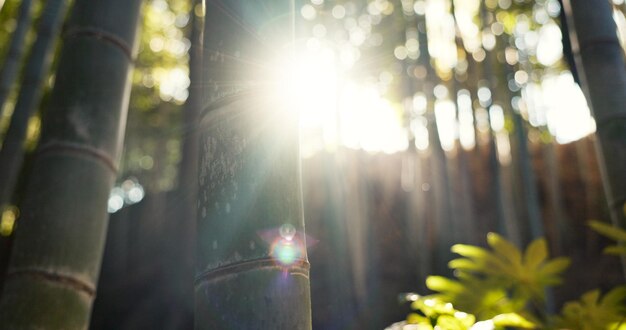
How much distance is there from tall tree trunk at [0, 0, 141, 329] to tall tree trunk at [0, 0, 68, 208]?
1127 millimetres

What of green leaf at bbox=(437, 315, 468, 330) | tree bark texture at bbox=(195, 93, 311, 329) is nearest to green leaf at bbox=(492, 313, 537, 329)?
green leaf at bbox=(437, 315, 468, 330)

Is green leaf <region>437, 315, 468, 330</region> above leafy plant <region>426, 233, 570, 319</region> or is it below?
below

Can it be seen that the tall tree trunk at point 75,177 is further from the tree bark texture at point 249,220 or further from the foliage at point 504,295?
the foliage at point 504,295

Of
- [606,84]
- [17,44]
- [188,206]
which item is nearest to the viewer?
[606,84]

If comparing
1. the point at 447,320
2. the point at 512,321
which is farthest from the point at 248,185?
the point at 512,321

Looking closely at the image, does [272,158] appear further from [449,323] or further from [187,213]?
[187,213]

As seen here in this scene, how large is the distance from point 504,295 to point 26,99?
2.24 meters

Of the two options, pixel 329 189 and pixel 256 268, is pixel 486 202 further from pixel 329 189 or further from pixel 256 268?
pixel 256 268

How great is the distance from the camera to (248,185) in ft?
2.83

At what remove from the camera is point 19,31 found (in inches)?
110

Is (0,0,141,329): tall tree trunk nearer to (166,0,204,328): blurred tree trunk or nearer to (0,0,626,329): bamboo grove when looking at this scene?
(0,0,626,329): bamboo grove

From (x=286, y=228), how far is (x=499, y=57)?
744cm

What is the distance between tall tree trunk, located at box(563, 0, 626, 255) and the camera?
141 centimetres

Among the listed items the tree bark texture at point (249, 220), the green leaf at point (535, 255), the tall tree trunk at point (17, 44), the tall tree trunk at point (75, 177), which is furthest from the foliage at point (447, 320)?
the tall tree trunk at point (17, 44)
